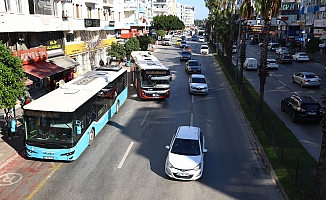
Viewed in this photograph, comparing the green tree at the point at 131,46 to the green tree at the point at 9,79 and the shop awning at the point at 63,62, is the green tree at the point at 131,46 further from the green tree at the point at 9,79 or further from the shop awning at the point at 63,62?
the green tree at the point at 9,79

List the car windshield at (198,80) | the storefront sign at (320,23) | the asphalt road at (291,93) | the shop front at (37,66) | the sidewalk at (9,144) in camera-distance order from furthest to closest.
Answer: the storefront sign at (320,23) < the car windshield at (198,80) < the shop front at (37,66) < the asphalt road at (291,93) < the sidewalk at (9,144)

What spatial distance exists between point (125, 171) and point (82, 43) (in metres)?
30.0

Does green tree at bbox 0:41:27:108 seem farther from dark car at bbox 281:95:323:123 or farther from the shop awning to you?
dark car at bbox 281:95:323:123

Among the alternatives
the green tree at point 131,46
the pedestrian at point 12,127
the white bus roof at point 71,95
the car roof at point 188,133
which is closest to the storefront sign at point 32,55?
the white bus roof at point 71,95

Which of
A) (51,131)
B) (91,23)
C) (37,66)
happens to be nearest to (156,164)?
(51,131)

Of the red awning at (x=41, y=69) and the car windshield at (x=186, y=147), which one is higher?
the red awning at (x=41, y=69)

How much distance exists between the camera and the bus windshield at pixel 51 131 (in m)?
14.4

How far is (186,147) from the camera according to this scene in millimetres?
14156

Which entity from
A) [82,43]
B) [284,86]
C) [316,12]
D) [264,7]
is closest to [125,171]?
[264,7]

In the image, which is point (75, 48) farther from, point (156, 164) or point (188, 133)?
point (188, 133)

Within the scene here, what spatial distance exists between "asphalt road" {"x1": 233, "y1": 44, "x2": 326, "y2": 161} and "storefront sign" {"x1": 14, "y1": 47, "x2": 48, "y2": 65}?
20305 mm

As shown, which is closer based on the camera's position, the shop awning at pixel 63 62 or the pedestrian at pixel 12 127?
the pedestrian at pixel 12 127

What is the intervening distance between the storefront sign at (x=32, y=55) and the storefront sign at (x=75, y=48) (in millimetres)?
6025

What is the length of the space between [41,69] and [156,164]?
17.3m
